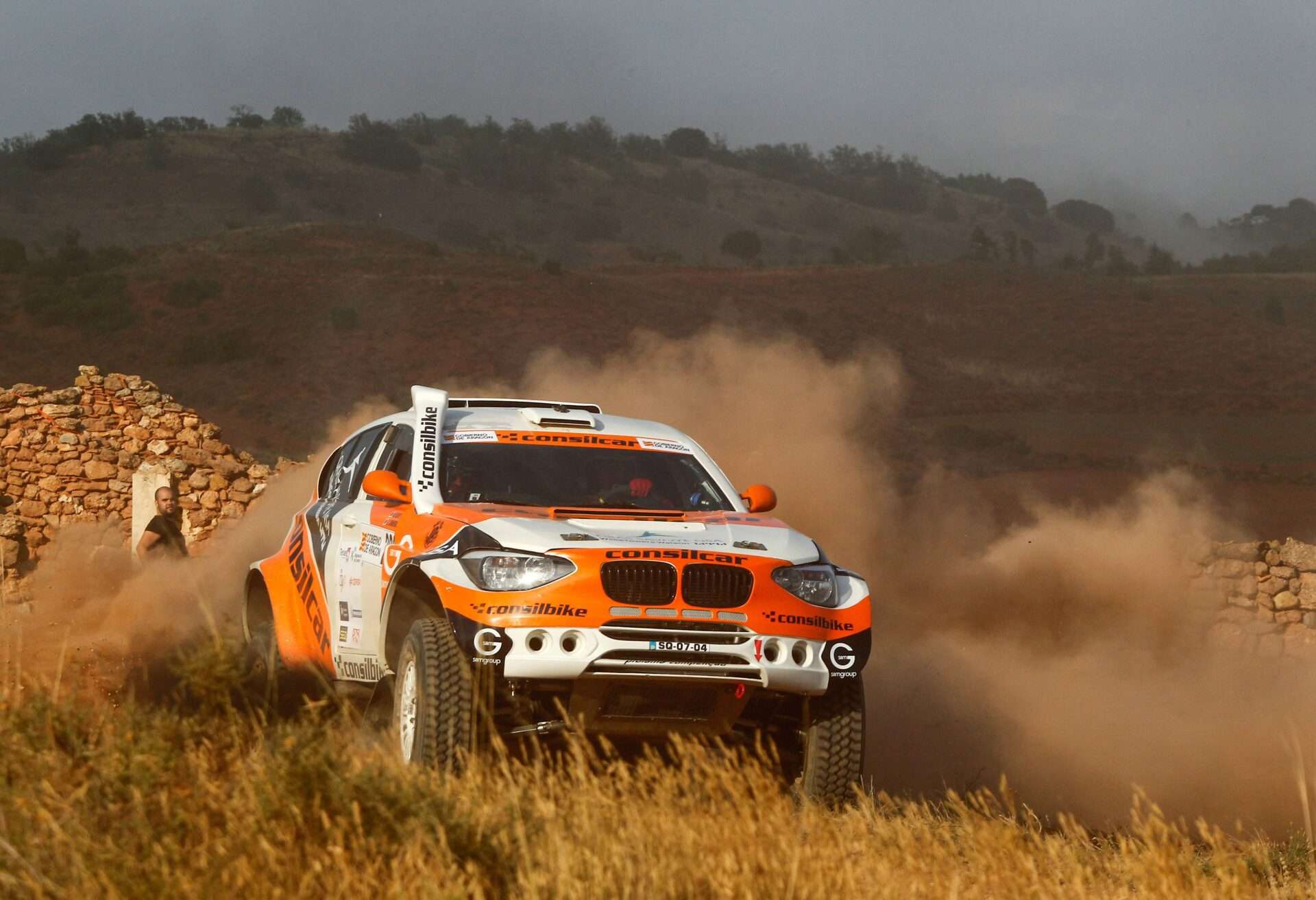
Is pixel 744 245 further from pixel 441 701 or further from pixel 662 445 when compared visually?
pixel 441 701

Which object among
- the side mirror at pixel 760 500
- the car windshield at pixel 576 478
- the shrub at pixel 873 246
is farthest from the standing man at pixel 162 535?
the shrub at pixel 873 246

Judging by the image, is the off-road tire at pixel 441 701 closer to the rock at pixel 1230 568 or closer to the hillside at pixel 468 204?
the rock at pixel 1230 568

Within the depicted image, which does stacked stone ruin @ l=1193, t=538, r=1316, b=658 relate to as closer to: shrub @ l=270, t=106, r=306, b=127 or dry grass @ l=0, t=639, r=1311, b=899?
dry grass @ l=0, t=639, r=1311, b=899

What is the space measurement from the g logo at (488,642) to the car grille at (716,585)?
767 millimetres

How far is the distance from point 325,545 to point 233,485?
986cm

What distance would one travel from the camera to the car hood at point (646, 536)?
22.4 feet

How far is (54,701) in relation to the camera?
5902mm

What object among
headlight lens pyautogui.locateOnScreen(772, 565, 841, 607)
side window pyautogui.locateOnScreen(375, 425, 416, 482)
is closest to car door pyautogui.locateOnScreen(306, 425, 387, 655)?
side window pyautogui.locateOnScreen(375, 425, 416, 482)

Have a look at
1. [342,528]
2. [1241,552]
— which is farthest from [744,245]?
[342,528]

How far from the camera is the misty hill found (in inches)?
3031

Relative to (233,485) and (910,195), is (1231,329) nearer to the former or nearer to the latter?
(233,485)

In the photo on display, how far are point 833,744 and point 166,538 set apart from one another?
1169cm

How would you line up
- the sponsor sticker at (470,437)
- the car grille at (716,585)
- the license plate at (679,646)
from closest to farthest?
the license plate at (679,646) < the car grille at (716,585) < the sponsor sticker at (470,437)

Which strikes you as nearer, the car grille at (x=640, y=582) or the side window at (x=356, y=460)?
the car grille at (x=640, y=582)
